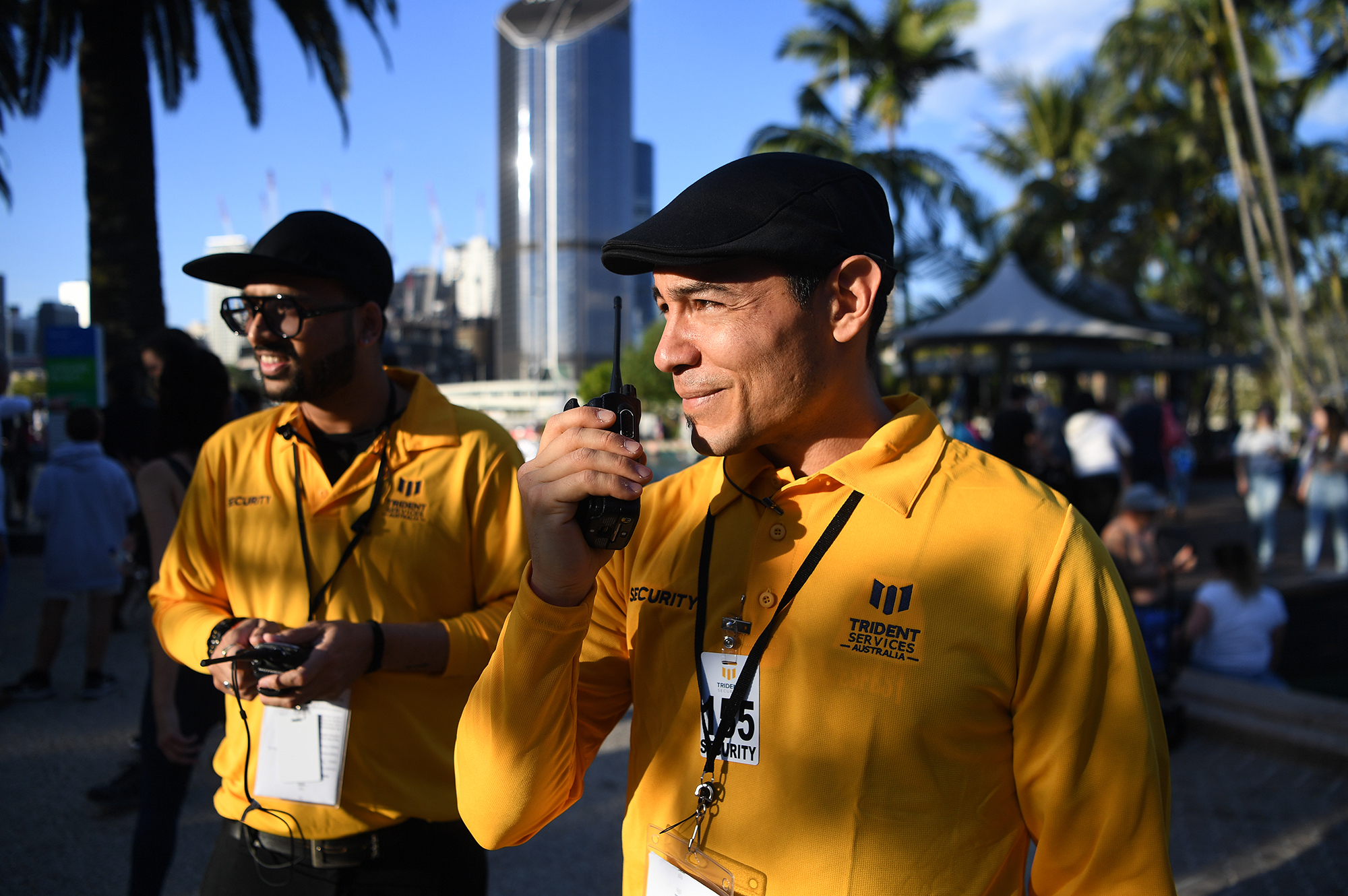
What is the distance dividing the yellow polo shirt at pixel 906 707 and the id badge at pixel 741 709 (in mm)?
15

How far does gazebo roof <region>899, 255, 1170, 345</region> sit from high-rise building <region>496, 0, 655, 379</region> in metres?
80.2

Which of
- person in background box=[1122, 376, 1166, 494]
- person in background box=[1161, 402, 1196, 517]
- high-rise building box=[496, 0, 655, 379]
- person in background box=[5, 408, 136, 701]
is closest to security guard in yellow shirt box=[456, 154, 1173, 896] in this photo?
person in background box=[5, 408, 136, 701]

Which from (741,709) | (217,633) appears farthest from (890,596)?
(217,633)

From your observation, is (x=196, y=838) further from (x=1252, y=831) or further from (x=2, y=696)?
(x=1252, y=831)

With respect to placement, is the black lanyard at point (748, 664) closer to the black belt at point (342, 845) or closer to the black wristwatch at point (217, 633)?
the black belt at point (342, 845)

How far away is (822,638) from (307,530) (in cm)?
141

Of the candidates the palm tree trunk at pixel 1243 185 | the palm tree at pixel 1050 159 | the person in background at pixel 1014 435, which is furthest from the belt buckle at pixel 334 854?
the palm tree at pixel 1050 159

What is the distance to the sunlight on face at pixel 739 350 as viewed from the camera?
4.11ft

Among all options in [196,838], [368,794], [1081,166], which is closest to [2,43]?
[196,838]

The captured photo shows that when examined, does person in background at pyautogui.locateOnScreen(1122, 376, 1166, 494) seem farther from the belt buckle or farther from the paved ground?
the belt buckle

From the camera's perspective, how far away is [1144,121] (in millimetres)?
27844

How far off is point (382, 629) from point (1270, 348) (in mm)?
45676

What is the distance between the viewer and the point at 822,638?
1.23m

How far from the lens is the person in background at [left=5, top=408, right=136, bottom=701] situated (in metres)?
5.74
